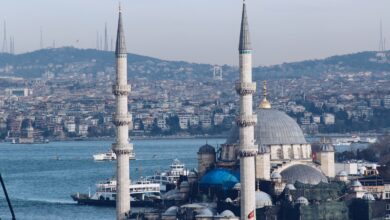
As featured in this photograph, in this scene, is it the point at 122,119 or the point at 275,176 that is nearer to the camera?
the point at 122,119

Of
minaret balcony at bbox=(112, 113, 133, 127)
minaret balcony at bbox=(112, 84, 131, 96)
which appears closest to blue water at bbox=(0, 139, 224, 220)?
minaret balcony at bbox=(112, 113, 133, 127)

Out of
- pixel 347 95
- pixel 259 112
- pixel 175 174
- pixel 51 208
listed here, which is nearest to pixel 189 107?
pixel 347 95

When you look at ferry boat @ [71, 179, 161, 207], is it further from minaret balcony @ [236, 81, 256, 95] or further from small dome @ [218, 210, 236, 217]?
minaret balcony @ [236, 81, 256, 95]

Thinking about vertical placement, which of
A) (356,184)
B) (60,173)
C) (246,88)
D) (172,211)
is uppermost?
(246,88)

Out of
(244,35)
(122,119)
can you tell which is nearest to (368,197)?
(244,35)

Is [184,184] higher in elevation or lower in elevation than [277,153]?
lower

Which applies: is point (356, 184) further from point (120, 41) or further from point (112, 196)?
point (112, 196)

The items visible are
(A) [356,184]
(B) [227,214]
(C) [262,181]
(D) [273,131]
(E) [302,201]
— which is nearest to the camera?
(B) [227,214]
